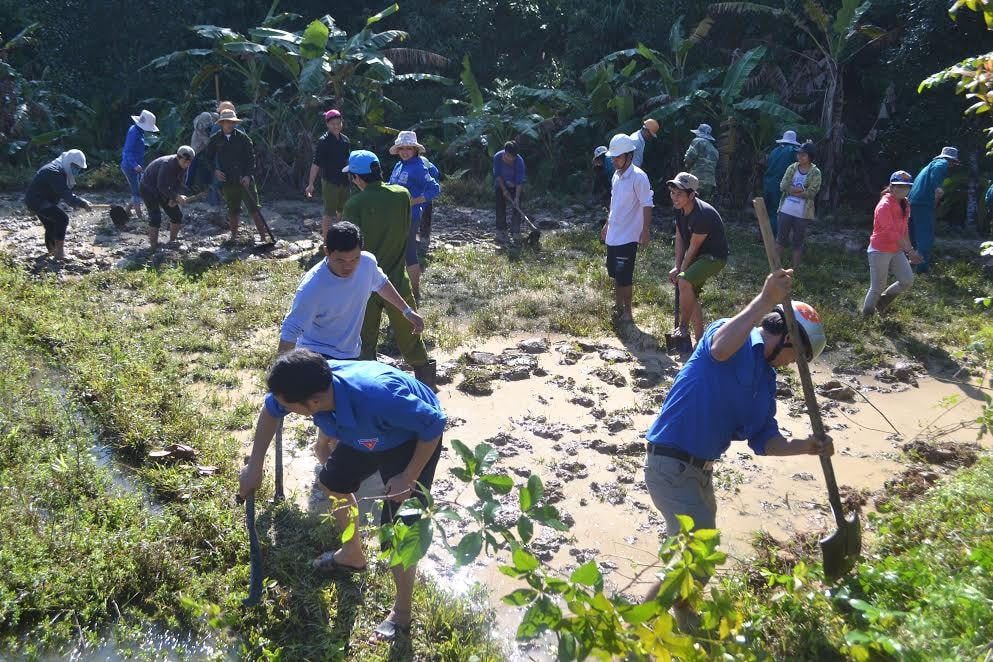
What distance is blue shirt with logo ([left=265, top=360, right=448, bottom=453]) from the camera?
3.48m

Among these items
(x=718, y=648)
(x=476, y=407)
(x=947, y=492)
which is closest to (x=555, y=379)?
(x=476, y=407)

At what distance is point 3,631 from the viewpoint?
12.5 feet

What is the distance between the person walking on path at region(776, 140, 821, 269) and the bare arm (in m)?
6.97

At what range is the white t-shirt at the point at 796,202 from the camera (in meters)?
9.71

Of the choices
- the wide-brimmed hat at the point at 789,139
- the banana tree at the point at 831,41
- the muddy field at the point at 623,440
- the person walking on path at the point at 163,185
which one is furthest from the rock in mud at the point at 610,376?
the banana tree at the point at 831,41

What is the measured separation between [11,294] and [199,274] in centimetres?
197

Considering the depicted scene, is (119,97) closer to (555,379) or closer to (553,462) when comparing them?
(555,379)

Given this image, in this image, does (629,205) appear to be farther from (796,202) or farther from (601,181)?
(601,181)

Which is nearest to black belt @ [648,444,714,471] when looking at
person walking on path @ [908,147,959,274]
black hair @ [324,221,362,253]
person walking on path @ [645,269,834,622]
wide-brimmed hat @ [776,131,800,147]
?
person walking on path @ [645,269,834,622]

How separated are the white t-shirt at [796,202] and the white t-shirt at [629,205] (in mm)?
2779

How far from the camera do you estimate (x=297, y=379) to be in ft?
10.9

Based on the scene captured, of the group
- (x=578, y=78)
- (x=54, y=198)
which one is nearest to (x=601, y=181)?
(x=578, y=78)

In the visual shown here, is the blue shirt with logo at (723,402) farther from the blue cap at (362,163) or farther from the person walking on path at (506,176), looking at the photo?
the person walking on path at (506,176)

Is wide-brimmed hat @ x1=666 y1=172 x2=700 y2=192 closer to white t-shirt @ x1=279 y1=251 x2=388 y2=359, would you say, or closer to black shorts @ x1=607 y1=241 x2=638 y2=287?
black shorts @ x1=607 y1=241 x2=638 y2=287
